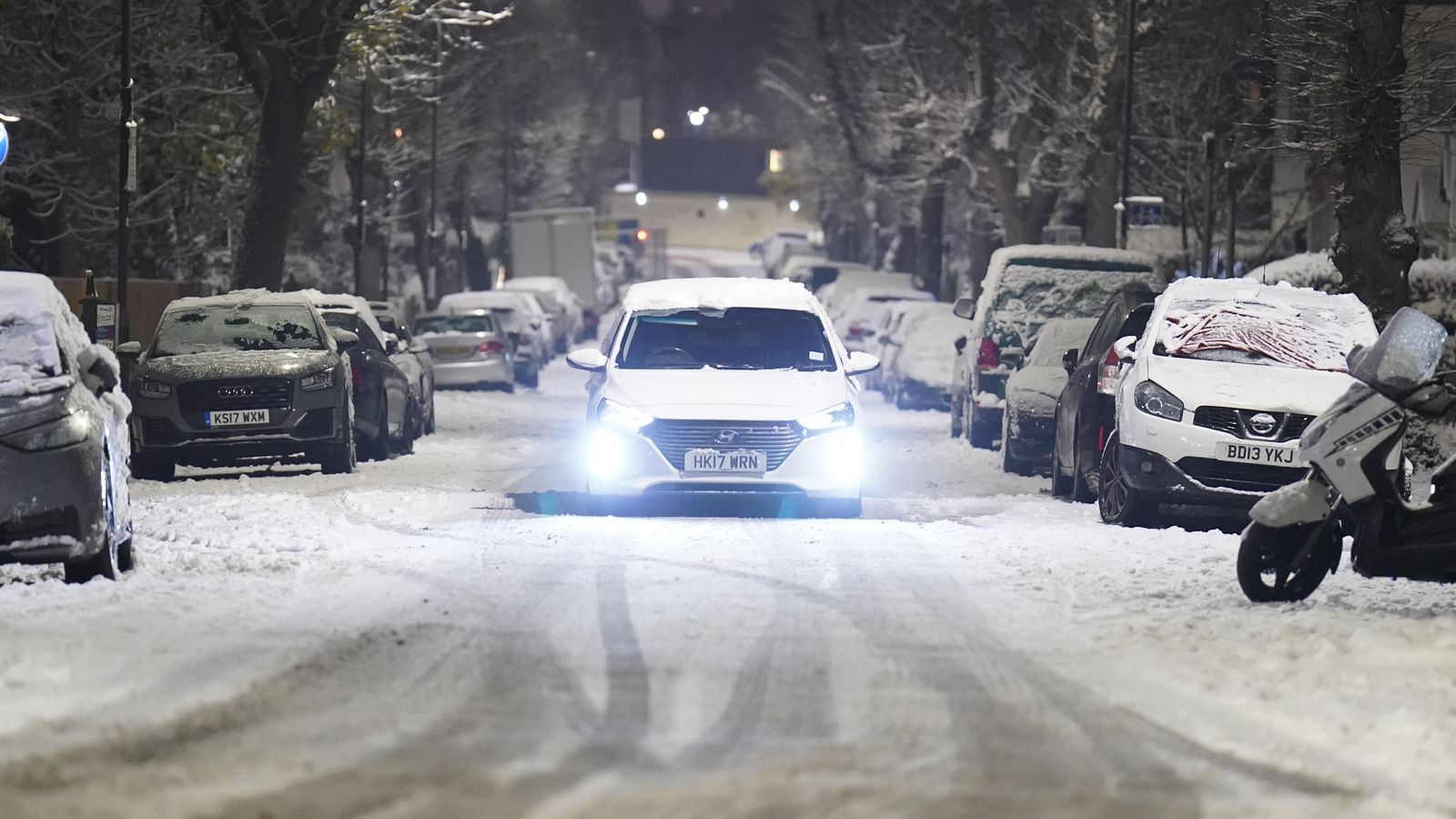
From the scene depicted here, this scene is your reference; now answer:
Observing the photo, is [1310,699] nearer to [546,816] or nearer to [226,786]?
[546,816]

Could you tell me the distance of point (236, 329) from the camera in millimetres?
19984

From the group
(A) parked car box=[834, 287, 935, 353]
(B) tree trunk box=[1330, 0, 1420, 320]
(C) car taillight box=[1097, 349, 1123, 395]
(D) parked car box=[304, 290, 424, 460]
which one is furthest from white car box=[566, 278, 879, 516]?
(A) parked car box=[834, 287, 935, 353]

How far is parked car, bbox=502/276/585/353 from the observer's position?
5500 centimetres

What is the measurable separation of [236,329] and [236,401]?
1428mm

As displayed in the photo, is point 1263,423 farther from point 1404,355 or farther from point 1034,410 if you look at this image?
point 1034,410

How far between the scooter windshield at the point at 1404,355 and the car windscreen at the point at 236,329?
37.7 feet

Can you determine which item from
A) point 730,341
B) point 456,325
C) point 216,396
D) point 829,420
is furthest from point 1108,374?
point 456,325

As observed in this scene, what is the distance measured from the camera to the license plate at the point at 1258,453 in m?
14.2

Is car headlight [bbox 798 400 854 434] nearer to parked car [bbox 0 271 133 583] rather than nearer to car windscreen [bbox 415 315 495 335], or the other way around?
parked car [bbox 0 271 133 583]

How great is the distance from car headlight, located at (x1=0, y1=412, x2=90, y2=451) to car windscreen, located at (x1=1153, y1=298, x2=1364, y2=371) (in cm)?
762

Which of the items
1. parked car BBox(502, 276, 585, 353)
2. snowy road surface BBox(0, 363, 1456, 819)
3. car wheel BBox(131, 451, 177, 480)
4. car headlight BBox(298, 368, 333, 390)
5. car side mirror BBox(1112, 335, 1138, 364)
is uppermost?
car side mirror BBox(1112, 335, 1138, 364)

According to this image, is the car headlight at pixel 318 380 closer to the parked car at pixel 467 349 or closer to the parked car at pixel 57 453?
the parked car at pixel 57 453

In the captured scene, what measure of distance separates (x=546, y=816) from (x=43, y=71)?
26.0 metres

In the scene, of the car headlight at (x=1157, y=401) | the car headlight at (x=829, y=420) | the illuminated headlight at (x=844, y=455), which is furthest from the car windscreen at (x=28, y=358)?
the car headlight at (x=1157, y=401)
